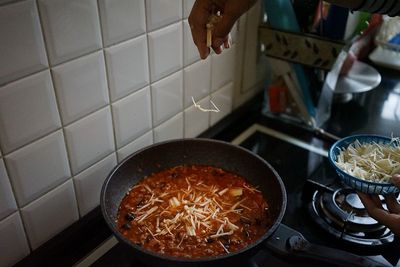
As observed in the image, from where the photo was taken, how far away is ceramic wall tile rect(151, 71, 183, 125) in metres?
0.93

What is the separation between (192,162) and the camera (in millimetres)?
931

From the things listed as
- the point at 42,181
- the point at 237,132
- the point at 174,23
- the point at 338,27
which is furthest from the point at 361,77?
the point at 42,181

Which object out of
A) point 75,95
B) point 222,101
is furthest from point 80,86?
point 222,101

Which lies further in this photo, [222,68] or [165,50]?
[222,68]

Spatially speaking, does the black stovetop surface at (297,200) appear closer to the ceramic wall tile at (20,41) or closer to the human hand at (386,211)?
the human hand at (386,211)

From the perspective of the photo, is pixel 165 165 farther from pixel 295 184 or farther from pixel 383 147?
pixel 383 147

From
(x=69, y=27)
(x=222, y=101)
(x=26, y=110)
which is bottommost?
(x=222, y=101)

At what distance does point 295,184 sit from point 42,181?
0.58 metres

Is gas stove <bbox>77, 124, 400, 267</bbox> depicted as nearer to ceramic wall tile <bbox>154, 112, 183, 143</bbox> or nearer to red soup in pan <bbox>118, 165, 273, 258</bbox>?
red soup in pan <bbox>118, 165, 273, 258</bbox>

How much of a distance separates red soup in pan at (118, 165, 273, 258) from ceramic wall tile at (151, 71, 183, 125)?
0.14 m

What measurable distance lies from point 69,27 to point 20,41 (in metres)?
0.09

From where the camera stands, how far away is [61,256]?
82 centimetres

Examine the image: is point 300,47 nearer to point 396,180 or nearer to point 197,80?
point 197,80

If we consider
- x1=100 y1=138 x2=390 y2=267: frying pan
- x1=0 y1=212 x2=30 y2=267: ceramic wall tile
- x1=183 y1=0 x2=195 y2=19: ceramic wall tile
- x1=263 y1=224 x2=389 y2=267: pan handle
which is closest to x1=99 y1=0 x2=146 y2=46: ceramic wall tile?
x1=183 y1=0 x2=195 y2=19: ceramic wall tile
